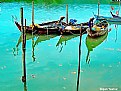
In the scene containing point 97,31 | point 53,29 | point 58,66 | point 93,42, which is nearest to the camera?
point 58,66

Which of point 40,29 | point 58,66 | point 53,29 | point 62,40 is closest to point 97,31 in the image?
point 62,40

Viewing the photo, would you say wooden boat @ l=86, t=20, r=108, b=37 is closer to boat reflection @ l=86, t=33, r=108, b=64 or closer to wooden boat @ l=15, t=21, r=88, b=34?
boat reflection @ l=86, t=33, r=108, b=64

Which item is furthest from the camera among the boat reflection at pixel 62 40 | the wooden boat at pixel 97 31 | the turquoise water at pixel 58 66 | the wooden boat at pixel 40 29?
the wooden boat at pixel 40 29

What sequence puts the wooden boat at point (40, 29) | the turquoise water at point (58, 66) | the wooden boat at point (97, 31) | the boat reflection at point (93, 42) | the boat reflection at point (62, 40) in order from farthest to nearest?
the wooden boat at point (40, 29)
the wooden boat at point (97, 31)
the boat reflection at point (62, 40)
the boat reflection at point (93, 42)
the turquoise water at point (58, 66)

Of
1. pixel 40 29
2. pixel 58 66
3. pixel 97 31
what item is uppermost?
pixel 40 29

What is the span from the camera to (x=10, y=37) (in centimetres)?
2148

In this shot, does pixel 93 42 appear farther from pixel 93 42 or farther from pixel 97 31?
pixel 97 31

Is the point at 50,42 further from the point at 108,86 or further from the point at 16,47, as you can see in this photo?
the point at 108,86

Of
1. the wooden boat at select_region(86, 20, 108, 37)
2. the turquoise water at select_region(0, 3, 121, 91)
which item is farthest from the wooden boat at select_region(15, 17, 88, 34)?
the wooden boat at select_region(86, 20, 108, 37)

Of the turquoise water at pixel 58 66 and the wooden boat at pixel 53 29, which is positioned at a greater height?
the wooden boat at pixel 53 29

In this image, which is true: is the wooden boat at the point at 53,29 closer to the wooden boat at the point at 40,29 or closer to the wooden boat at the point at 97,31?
the wooden boat at the point at 40,29

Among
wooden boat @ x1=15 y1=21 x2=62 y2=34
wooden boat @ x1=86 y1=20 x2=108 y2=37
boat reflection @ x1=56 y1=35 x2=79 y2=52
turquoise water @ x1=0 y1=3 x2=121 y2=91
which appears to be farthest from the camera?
wooden boat @ x1=15 y1=21 x2=62 y2=34

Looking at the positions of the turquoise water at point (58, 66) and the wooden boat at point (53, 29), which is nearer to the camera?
the turquoise water at point (58, 66)

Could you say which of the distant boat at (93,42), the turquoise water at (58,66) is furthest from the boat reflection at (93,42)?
the turquoise water at (58,66)
